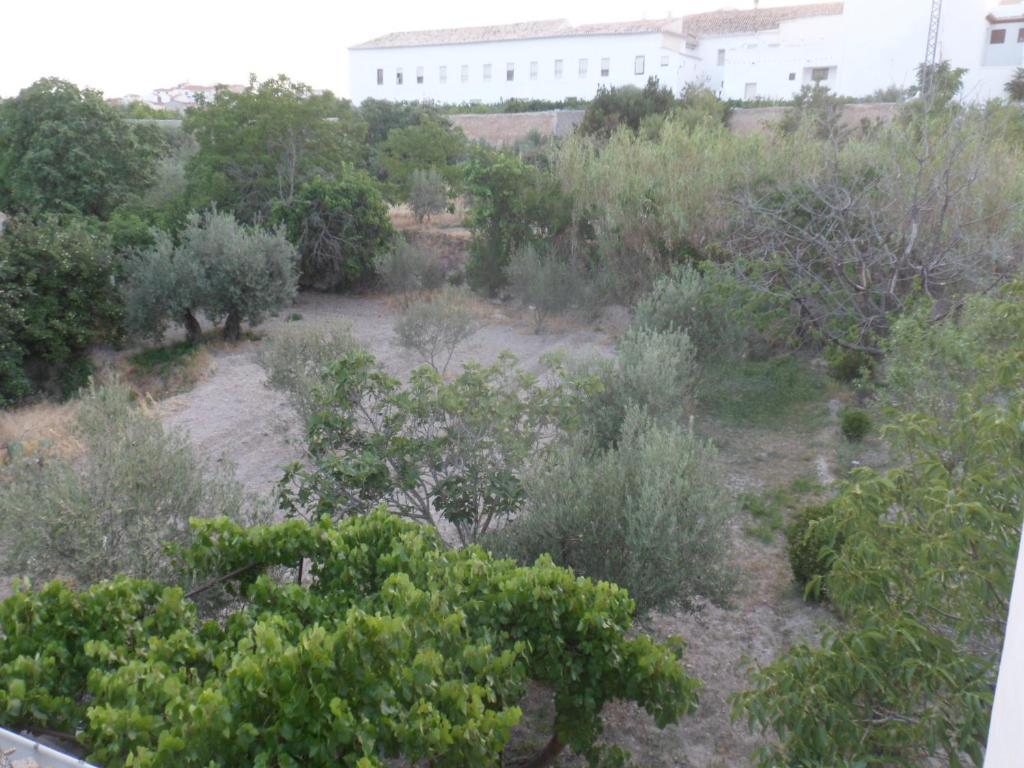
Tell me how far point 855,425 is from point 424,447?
515 centimetres

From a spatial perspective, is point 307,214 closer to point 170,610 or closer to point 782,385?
point 782,385

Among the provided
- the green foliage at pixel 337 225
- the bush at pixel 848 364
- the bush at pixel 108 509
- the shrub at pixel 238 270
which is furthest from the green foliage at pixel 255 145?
the bush at pixel 108 509

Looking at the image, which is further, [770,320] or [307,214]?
[307,214]

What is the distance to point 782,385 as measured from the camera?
34.5 feet

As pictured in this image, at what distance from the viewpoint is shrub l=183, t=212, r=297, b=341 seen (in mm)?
13000

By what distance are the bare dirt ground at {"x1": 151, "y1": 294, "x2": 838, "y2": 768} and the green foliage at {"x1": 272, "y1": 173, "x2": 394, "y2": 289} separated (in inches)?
29.2

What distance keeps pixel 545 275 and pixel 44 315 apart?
299 inches

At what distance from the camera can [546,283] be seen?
46.2ft

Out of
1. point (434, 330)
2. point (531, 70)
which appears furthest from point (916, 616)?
point (531, 70)

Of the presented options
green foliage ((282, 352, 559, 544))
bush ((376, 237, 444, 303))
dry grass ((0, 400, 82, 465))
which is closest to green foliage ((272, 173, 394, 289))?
bush ((376, 237, 444, 303))

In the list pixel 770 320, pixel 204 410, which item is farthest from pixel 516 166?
pixel 204 410

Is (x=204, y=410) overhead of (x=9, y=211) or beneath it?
beneath

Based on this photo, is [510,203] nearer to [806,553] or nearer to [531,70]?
[806,553]

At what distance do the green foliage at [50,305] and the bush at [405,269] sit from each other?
5117 mm
